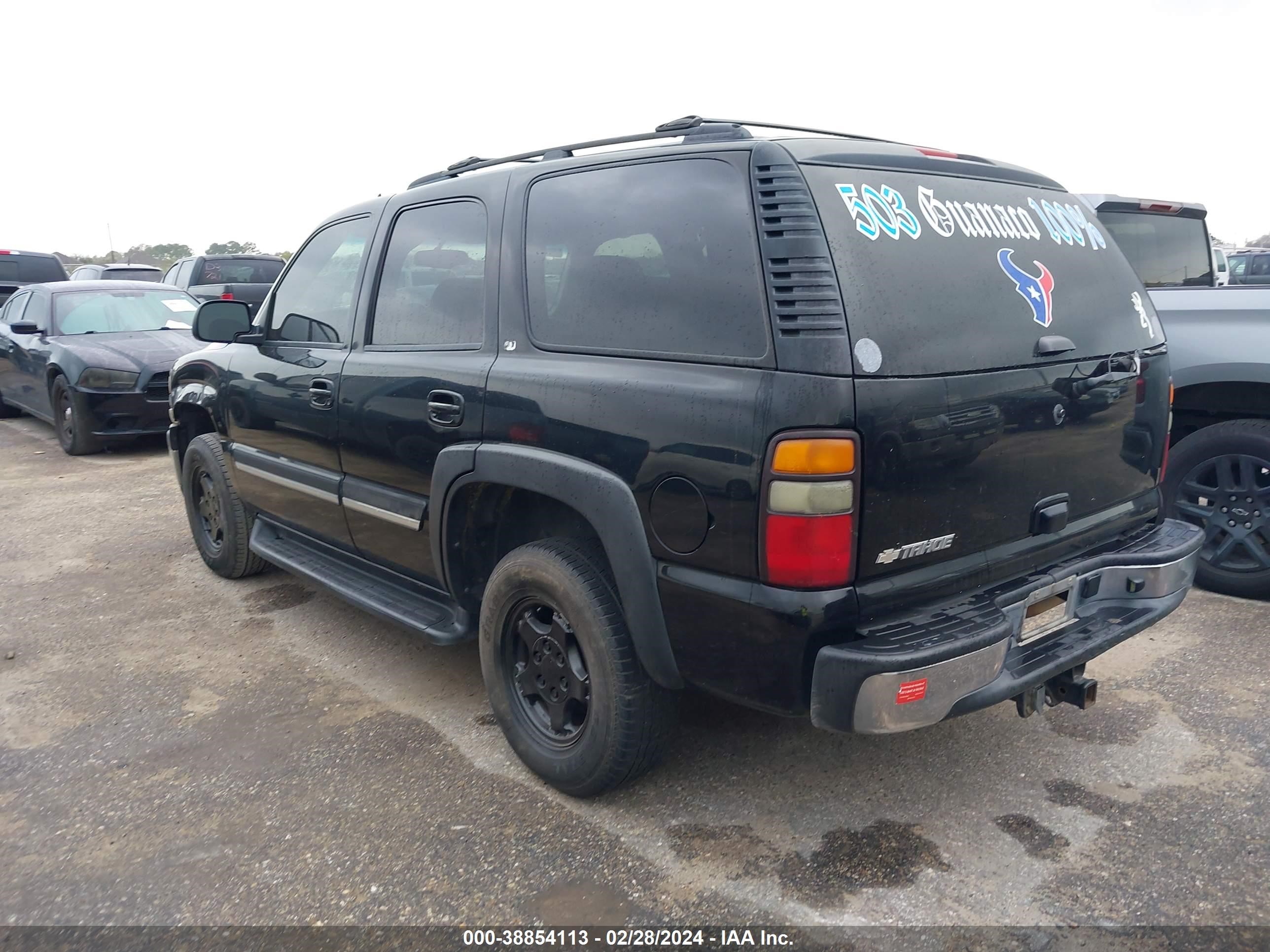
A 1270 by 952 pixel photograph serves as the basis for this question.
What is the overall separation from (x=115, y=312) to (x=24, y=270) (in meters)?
8.16

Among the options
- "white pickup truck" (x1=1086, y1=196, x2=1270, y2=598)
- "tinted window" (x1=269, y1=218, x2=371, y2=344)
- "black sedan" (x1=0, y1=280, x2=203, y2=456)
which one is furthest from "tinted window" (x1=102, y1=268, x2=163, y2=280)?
"white pickup truck" (x1=1086, y1=196, x2=1270, y2=598)

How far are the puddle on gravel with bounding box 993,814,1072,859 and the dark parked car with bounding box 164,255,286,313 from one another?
12.2 m

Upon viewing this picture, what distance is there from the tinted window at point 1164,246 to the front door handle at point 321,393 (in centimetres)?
425

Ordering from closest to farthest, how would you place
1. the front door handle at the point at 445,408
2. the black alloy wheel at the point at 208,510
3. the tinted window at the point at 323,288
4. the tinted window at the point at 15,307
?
the front door handle at the point at 445,408
the tinted window at the point at 323,288
the black alloy wheel at the point at 208,510
the tinted window at the point at 15,307

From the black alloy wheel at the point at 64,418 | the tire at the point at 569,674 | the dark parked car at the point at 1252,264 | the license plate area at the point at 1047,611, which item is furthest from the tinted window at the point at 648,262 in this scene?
the dark parked car at the point at 1252,264

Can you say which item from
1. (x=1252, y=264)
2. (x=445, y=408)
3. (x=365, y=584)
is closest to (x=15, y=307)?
(x=365, y=584)

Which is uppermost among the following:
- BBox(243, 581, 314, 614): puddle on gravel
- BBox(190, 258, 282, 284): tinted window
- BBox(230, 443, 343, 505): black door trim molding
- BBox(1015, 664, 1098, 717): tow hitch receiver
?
BBox(190, 258, 282, 284): tinted window

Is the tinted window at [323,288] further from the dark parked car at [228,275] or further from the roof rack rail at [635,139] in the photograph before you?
the dark parked car at [228,275]

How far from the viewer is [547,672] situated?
302cm

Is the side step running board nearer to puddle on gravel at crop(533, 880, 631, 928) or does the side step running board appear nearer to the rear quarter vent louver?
puddle on gravel at crop(533, 880, 631, 928)

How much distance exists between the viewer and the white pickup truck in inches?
173

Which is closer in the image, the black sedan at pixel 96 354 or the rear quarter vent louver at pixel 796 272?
the rear quarter vent louver at pixel 796 272

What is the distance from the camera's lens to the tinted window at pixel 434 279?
10.6 feet

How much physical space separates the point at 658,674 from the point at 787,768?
81cm
